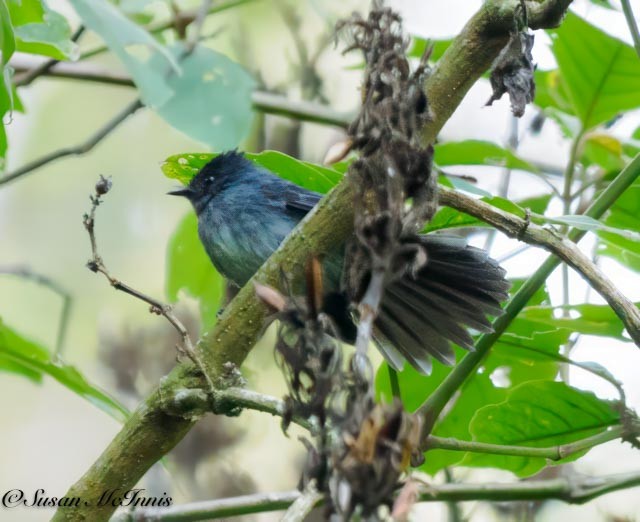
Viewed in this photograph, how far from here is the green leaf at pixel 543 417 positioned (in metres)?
2.71

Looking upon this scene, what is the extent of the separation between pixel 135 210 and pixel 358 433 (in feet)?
24.7

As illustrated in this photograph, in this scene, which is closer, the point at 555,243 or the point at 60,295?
the point at 555,243

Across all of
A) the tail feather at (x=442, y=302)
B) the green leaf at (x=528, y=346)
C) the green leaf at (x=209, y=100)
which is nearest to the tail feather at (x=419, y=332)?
the tail feather at (x=442, y=302)

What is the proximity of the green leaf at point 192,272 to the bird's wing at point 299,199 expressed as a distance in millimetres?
489

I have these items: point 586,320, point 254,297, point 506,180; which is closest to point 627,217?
point 586,320

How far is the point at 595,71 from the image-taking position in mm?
3338

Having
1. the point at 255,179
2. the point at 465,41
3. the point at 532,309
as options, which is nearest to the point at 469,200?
the point at 465,41

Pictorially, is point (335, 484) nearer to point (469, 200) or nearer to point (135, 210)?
point (469, 200)

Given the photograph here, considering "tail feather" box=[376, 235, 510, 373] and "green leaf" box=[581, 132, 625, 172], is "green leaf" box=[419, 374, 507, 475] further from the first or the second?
"green leaf" box=[581, 132, 625, 172]

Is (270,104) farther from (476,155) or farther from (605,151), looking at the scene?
(605,151)

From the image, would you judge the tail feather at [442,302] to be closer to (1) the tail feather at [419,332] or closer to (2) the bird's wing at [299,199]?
(1) the tail feather at [419,332]

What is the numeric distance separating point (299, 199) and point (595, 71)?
5.37 ft


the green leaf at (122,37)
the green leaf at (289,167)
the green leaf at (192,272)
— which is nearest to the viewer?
the green leaf at (122,37)

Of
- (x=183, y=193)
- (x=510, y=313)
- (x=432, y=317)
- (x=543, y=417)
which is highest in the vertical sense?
(x=510, y=313)
